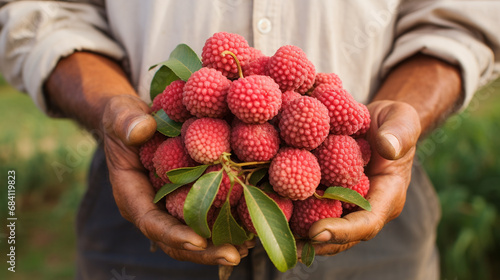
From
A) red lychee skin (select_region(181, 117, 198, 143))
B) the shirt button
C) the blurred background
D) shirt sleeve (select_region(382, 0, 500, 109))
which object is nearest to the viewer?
red lychee skin (select_region(181, 117, 198, 143))

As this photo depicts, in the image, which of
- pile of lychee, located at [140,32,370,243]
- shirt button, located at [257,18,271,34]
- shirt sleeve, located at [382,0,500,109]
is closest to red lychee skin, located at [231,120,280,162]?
pile of lychee, located at [140,32,370,243]

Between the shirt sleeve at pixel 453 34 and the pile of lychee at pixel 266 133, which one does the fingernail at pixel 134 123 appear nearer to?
the pile of lychee at pixel 266 133

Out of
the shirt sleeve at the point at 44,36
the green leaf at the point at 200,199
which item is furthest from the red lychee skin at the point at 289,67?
the shirt sleeve at the point at 44,36

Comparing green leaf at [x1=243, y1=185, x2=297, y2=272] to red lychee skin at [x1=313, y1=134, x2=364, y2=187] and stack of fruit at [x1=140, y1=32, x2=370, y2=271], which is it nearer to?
stack of fruit at [x1=140, y1=32, x2=370, y2=271]

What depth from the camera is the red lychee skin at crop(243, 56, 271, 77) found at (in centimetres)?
92

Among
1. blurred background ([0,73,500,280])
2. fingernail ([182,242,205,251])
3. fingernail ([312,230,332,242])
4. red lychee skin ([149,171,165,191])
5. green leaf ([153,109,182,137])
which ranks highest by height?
green leaf ([153,109,182,137])

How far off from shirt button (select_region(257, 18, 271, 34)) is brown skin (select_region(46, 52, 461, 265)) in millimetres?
321

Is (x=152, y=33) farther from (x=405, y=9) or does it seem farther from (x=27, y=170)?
(x=27, y=170)

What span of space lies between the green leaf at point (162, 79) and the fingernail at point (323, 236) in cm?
45

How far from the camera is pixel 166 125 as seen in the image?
941mm

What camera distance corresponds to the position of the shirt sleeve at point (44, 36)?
128 cm

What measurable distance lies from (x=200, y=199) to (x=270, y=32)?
53 centimetres

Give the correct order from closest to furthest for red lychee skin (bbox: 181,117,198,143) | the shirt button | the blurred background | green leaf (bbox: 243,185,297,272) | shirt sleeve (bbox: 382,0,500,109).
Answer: green leaf (bbox: 243,185,297,272) < red lychee skin (bbox: 181,117,198,143) < the shirt button < shirt sleeve (bbox: 382,0,500,109) < the blurred background

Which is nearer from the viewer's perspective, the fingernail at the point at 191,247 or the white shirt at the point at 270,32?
the fingernail at the point at 191,247
